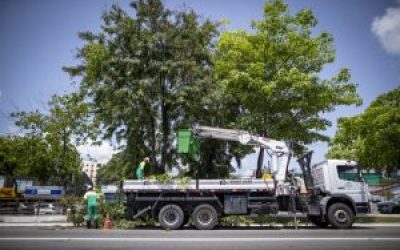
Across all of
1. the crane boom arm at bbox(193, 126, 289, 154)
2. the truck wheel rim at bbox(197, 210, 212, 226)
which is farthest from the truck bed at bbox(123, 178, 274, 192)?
the crane boom arm at bbox(193, 126, 289, 154)

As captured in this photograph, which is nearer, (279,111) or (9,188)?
(279,111)

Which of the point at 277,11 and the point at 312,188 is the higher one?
the point at 277,11

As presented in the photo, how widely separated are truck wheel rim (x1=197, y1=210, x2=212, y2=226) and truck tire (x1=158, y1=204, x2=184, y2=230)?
0.68 meters

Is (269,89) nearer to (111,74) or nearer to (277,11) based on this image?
(277,11)

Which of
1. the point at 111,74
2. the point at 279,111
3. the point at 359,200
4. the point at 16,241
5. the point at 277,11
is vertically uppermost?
the point at 277,11

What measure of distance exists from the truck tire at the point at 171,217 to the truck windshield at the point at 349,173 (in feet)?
22.1

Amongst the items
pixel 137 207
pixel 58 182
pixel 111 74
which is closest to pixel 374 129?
pixel 111 74

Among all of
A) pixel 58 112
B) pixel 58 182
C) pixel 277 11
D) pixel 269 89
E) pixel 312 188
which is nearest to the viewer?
pixel 312 188

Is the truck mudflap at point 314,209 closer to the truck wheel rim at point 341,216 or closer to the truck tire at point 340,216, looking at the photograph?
the truck tire at point 340,216

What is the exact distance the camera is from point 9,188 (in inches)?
1470

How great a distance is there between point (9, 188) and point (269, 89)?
3104 centimetres

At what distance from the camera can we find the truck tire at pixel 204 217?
1403 centimetres

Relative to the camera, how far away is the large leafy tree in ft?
73.0

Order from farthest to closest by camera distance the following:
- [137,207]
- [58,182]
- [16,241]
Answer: [58,182] < [137,207] < [16,241]
